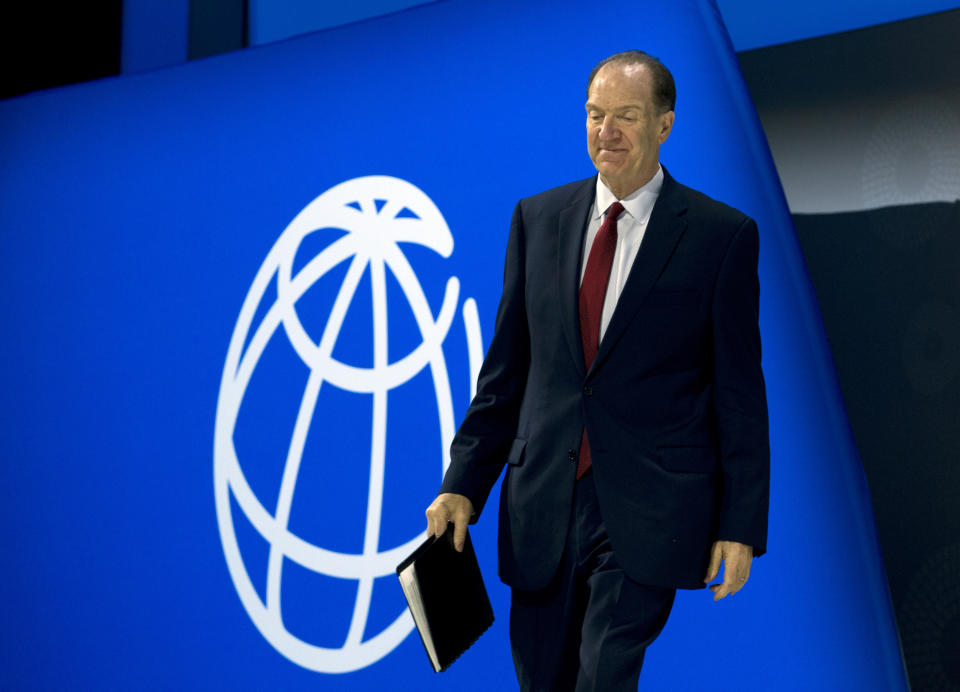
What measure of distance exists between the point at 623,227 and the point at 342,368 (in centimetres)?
110

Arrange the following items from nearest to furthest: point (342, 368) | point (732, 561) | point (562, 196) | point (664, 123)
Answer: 1. point (732, 561)
2. point (664, 123)
3. point (562, 196)
4. point (342, 368)

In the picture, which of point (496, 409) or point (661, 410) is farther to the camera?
point (496, 409)

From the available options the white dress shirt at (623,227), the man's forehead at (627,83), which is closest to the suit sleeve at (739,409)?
the white dress shirt at (623,227)

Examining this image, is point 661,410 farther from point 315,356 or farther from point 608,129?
point 315,356

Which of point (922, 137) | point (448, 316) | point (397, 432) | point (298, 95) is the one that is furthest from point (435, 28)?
point (922, 137)

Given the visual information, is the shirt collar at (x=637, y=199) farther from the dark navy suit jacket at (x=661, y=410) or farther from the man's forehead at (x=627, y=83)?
the man's forehead at (x=627, y=83)

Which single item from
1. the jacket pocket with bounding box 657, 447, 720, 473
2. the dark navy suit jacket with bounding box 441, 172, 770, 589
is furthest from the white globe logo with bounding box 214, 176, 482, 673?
the jacket pocket with bounding box 657, 447, 720, 473

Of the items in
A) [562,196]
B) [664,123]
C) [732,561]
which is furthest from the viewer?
[562,196]

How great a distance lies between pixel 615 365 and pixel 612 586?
0.30 meters

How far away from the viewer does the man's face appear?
1355 mm

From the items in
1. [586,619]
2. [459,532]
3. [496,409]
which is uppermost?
[496,409]

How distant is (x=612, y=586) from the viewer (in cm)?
131

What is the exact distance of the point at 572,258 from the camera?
1.42 meters

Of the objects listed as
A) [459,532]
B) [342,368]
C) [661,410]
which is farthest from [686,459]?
[342,368]
